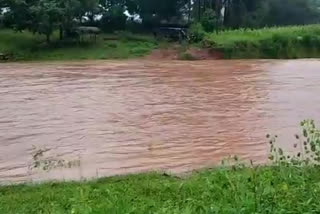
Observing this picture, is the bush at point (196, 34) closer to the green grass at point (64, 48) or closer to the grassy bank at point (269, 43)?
the grassy bank at point (269, 43)

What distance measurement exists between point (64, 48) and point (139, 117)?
15609mm

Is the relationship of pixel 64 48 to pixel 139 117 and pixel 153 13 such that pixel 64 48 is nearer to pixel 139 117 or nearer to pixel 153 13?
pixel 153 13

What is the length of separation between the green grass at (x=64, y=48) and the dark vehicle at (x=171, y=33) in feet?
4.70

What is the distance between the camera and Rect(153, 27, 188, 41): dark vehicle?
27484 mm

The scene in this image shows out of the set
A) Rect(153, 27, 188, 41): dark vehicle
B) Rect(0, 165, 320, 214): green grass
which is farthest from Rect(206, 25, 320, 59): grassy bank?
Rect(0, 165, 320, 214): green grass

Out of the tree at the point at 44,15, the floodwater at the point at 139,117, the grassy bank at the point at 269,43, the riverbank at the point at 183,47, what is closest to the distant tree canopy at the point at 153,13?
the tree at the point at 44,15

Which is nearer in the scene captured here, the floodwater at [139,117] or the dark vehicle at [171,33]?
the floodwater at [139,117]

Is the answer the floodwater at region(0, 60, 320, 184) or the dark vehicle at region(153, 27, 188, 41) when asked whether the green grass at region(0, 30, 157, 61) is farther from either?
the floodwater at region(0, 60, 320, 184)

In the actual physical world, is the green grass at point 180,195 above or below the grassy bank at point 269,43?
above

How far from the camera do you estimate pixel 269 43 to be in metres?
25.7

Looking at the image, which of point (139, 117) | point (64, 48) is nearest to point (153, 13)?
point (64, 48)

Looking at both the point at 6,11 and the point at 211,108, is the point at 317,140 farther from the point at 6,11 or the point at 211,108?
the point at 6,11

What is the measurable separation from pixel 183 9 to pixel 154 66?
12.9 m

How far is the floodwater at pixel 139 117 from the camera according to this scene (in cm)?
701
